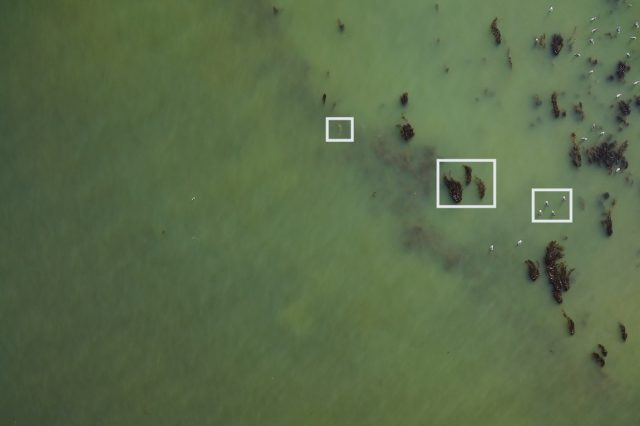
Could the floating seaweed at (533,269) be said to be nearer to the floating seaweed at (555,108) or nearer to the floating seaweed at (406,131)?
the floating seaweed at (555,108)

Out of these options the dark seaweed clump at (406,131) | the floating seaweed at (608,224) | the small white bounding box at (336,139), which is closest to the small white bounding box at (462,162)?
the dark seaweed clump at (406,131)

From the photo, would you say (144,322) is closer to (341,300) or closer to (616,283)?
(341,300)

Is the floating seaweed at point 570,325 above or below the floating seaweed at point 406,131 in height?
below

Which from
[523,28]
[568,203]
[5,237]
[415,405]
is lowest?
[415,405]

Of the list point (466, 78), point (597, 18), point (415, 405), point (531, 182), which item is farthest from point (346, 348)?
point (597, 18)

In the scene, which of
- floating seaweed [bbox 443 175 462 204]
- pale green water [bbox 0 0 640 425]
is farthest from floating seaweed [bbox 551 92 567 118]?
floating seaweed [bbox 443 175 462 204]
